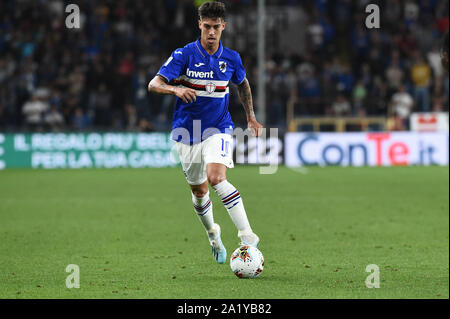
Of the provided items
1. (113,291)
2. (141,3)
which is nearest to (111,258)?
(113,291)

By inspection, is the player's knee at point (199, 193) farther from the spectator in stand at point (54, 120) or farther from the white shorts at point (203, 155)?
the spectator in stand at point (54, 120)

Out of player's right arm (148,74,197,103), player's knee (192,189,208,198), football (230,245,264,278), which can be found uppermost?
player's right arm (148,74,197,103)

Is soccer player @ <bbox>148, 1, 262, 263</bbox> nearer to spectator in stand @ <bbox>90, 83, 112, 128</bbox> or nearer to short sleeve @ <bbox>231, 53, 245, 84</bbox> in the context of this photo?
short sleeve @ <bbox>231, 53, 245, 84</bbox>

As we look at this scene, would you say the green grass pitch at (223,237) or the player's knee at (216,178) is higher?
the player's knee at (216,178)

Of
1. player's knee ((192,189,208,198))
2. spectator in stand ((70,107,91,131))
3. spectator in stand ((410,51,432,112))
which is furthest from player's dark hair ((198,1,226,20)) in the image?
spectator in stand ((410,51,432,112))

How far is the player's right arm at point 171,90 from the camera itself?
A: 276 inches

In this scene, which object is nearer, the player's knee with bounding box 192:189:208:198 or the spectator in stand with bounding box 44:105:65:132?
the player's knee with bounding box 192:189:208:198

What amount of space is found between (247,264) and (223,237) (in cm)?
299

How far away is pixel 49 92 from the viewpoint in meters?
24.8

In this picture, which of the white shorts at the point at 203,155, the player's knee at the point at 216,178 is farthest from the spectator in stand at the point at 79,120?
the player's knee at the point at 216,178

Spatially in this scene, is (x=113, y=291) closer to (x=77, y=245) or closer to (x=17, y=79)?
(x=77, y=245)

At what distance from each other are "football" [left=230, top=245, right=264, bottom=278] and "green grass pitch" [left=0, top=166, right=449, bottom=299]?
0.08m

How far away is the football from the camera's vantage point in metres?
7.09

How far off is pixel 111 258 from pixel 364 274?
8.16 feet
